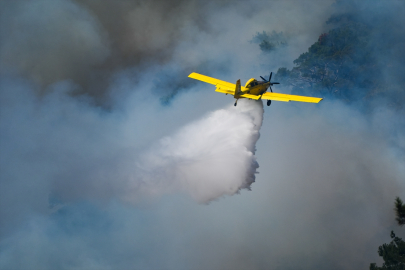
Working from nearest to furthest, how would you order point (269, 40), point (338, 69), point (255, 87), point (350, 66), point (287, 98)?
point (287, 98) < point (255, 87) < point (350, 66) < point (338, 69) < point (269, 40)

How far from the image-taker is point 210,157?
6575cm

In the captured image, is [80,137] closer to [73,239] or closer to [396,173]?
[73,239]

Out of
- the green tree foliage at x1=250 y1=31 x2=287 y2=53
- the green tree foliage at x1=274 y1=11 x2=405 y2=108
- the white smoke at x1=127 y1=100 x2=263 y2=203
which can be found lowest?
the white smoke at x1=127 y1=100 x2=263 y2=203

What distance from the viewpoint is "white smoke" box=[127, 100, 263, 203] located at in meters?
62.4

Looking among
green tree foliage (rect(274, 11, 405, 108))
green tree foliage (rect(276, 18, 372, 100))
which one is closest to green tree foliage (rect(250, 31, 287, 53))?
green tree foliage (rect(274, 11, 405, 108))

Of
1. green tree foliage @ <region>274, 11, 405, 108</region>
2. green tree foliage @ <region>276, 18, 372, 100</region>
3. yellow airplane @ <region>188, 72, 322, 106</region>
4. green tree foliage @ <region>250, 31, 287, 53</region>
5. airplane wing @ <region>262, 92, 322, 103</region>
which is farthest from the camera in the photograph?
green tree foliage @ <region>250, 31, 287, 53</region>

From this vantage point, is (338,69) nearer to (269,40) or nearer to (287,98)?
(269,40)

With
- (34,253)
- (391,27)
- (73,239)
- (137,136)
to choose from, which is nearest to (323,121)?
(391,27)

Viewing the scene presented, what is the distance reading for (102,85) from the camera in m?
104

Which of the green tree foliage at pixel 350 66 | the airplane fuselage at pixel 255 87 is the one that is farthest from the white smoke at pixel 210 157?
the green tree foliage at pixel 350 66

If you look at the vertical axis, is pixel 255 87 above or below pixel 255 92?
above

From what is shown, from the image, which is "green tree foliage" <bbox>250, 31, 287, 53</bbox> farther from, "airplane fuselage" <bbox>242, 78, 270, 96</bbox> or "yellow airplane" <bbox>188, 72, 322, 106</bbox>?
"yellow airplane" <bbox>188, 72, 322, 106</bbox>

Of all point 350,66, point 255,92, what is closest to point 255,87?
point 255,92

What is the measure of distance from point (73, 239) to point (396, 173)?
194ft
